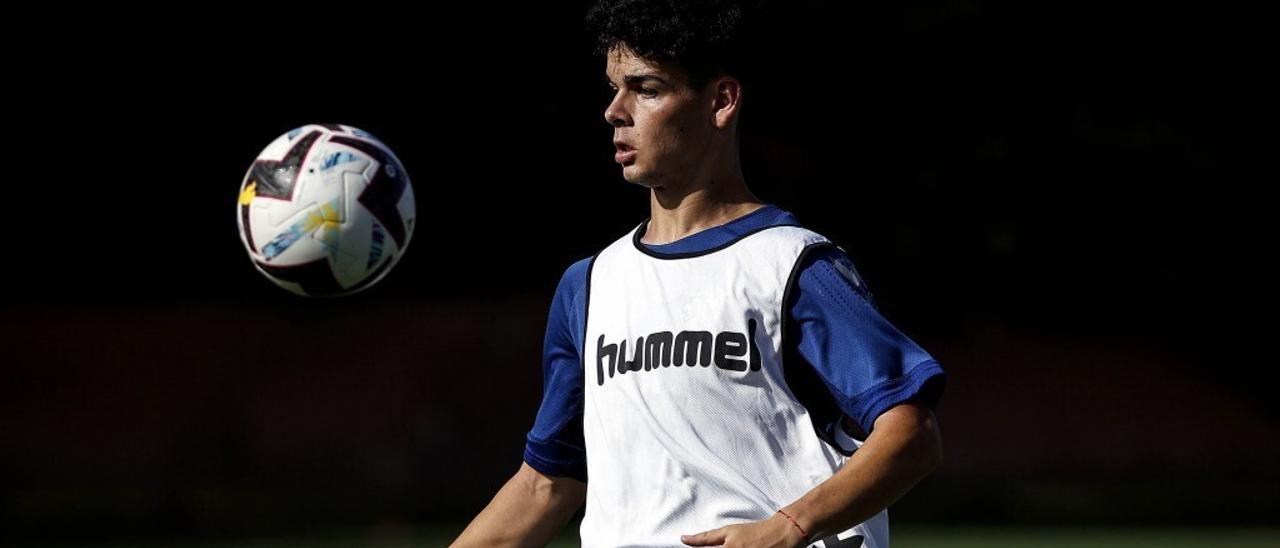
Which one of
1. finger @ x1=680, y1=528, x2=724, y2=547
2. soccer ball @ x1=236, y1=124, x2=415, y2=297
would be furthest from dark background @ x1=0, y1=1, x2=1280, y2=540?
finger @ x1=680, y1=528, x2=724, y2=547

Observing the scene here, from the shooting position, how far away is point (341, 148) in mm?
5777

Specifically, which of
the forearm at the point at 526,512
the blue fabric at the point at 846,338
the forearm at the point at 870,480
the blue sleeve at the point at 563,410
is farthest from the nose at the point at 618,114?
the forearm at the point at 870,480

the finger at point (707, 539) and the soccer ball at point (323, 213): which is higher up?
the soccer ball at point (323, 213)

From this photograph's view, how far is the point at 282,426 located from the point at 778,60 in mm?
13045

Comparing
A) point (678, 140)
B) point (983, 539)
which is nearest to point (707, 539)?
point (678, 140)

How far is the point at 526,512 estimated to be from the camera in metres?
4.66

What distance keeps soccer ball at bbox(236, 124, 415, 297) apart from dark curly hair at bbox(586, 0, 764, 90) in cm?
143

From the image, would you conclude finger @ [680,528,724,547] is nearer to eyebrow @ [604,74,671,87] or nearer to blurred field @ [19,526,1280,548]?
eyebrow @ [604,74,671,87]

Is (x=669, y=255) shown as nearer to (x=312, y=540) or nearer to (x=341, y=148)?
(x=341, y=148)

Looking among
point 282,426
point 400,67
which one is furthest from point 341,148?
point 400,67

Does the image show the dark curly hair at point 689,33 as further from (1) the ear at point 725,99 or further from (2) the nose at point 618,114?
(2) the nose at point 618,114

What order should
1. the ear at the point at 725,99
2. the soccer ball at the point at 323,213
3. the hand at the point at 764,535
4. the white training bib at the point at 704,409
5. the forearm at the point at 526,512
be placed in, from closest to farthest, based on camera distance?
the hand at the point at 764,535 < the white training bib at the point at 704,409 < the ear at the point at 725,99 < the forearm at the point at 526,512 < the soccer ball at the point at 323,213

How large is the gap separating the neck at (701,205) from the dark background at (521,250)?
38.5ft

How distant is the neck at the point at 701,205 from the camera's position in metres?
4.45
